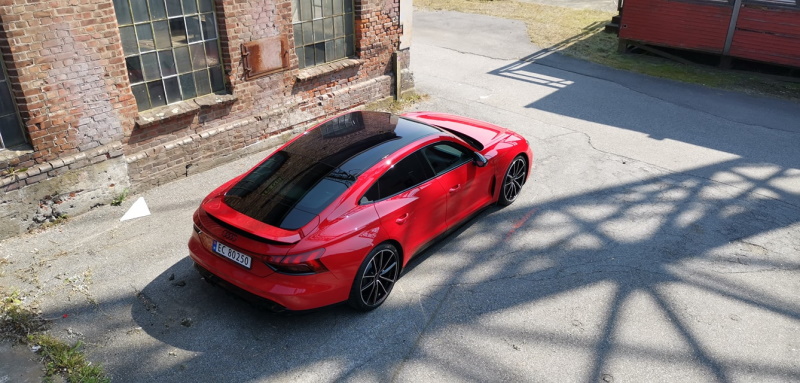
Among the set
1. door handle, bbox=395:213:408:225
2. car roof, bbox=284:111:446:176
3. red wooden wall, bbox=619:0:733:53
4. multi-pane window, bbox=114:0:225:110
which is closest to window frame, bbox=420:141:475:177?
car roof, bbox=284:111:446:176

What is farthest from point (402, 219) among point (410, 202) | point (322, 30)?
point (322, 30)

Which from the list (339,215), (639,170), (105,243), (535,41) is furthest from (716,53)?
(105,243)

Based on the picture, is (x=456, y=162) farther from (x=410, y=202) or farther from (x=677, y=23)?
(x=677, y=23)

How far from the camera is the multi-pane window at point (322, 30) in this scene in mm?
9914

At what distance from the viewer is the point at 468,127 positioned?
7.90 m

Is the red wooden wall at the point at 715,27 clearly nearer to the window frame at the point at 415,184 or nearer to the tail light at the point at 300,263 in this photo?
the window frame at the point at 415,184

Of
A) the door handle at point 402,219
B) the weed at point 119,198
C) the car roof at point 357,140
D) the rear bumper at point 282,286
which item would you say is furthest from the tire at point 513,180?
the weed at point 119,198

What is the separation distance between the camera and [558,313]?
19.9 feet

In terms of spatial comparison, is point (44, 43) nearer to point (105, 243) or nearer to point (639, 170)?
point (105, 243)

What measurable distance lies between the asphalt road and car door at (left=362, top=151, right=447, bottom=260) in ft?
1.68

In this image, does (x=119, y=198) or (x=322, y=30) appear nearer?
(x=119, y=198)

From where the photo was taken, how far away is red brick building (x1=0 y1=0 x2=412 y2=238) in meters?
6.98

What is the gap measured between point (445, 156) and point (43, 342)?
4.24m

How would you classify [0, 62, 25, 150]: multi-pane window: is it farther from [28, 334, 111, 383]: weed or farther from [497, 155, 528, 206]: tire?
[497, 155, 528, 206]: tire
